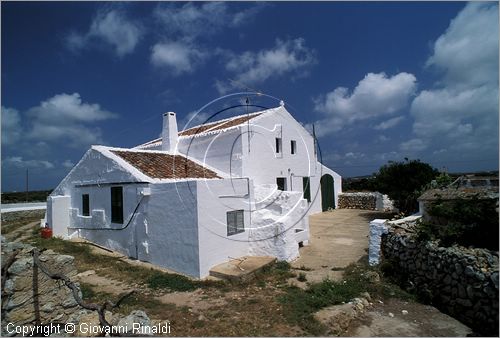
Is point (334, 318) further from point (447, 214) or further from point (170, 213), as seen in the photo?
point (170, 213)

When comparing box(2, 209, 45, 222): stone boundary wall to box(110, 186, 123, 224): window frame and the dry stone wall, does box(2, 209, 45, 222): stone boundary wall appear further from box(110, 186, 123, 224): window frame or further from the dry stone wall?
the dry stone wall

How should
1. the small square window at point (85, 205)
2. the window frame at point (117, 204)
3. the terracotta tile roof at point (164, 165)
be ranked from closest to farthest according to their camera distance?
the window frame at point (117, 204) → the terracotta tile roof at point (164, 165) → the small square window at point (85, 205)

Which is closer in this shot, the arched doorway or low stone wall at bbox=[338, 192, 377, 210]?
the arched doorway

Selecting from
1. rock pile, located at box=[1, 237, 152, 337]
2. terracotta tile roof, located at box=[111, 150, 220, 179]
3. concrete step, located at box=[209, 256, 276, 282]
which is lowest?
concrete step, located at box=[209, 256, 276, 282]

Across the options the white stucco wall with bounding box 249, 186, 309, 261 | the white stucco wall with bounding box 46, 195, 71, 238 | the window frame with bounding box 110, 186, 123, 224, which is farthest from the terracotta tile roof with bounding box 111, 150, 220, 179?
the white stucco wall with bounding box 46, 195, 71, 238

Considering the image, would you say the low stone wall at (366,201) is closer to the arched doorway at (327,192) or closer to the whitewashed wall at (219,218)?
the arched doorway at (327,192)

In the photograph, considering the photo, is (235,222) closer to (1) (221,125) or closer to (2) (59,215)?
(1) (221,125)

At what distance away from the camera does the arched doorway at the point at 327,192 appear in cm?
2150

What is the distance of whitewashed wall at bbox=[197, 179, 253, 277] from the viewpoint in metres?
9.57

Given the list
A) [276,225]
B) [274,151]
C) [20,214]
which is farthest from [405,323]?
[20,214]

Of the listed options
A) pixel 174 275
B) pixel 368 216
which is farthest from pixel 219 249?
pixel 368 216

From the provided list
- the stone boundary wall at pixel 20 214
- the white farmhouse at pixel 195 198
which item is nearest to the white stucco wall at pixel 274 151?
the white farmhouse at pixel 195 198

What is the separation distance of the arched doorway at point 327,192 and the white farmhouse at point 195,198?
4.50 m

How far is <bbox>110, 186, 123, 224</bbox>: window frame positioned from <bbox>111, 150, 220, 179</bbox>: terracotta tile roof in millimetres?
1227
